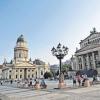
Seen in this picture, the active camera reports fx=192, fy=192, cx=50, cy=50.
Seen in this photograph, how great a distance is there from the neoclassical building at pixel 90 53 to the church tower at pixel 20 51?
168 ft

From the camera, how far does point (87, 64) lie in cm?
8100

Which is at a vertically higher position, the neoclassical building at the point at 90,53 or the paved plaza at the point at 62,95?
the neoclassical building at the point at 90,53

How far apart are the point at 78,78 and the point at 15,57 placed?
106 m

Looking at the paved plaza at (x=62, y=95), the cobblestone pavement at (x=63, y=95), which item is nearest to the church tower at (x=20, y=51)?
the paved plaza at (x=62, y=95)

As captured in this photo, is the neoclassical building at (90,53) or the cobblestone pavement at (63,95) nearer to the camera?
the cobblestone pavement at (63,95)

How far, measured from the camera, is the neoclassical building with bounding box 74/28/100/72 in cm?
7561

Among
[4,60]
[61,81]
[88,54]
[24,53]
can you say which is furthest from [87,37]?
[4,60]

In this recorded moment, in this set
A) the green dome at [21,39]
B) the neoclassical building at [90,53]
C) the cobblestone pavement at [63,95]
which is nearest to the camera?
the cobblestone pavement at [63,95]

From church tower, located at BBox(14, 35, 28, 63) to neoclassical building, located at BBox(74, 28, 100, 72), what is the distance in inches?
2013

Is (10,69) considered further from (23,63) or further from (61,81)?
(61,81)

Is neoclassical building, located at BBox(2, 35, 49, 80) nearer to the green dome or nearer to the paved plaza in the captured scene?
the green dome

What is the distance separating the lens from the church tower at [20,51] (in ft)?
419

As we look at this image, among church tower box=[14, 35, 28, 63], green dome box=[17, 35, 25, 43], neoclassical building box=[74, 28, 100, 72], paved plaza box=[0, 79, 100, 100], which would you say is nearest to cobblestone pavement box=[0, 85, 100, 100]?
paved plaza box=[0, 79, 100, 100]

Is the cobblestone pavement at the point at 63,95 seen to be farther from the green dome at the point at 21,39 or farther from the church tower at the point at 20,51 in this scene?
the green dome at the point at 21,39
